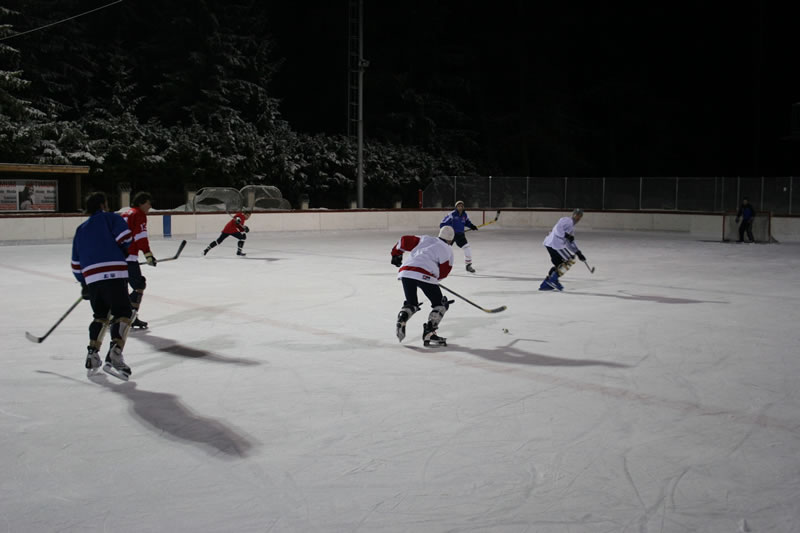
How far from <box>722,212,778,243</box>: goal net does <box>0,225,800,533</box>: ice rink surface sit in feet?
50.7

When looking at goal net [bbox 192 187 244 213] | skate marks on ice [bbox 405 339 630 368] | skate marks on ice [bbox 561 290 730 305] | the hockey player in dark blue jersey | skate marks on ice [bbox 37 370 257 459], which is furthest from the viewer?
goal net [bbox 192 187 244 213]

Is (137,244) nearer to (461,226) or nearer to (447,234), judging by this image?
(447,234)

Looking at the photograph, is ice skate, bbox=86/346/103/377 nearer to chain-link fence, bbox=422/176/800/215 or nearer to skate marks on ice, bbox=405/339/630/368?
skate marks on ice, bbox=405/339/630/368

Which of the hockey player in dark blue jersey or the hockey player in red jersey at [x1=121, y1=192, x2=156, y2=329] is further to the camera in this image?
the hockey player in red jersey at [x1=121, y1=192, x2=156, y2=329]

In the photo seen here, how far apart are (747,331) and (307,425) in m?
5.84

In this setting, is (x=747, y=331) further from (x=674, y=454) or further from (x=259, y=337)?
(x=259, y=337)

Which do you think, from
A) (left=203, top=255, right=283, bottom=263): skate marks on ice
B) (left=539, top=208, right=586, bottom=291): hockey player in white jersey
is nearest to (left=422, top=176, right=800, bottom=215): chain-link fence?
(left=203, top=255, right=283, bottom=263): skate marks on ice

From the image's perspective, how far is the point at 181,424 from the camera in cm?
529

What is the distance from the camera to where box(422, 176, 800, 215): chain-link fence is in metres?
29.4

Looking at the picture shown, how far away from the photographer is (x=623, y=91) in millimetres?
51844

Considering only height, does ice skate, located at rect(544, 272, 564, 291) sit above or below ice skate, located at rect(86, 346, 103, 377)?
above

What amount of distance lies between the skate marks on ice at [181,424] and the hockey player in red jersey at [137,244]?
266 centimetres

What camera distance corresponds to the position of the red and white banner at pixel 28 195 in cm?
2275

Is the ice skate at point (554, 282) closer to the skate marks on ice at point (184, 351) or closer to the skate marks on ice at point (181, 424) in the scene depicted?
the skate marks on ice at point (184, 351)
